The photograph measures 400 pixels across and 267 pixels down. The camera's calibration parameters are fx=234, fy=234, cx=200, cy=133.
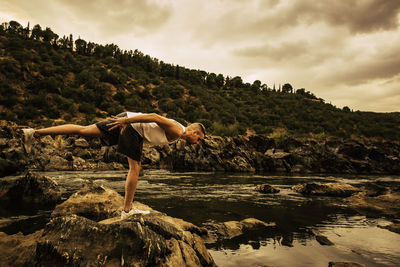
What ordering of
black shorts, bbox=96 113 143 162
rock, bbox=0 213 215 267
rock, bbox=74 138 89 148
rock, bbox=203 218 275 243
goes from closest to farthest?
rock, bbox=0 213 215 267, black shorts, bbox=96 113 143 162, rock, bbox=203 218 275 243, rock, bbox=74 138 89 148

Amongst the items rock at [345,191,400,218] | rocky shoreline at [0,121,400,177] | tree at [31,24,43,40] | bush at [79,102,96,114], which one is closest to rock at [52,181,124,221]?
rock at [345,191,400,218]

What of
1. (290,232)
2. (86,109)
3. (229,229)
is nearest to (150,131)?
(229,229)

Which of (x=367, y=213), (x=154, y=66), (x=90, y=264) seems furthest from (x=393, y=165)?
(x=154, y=66)

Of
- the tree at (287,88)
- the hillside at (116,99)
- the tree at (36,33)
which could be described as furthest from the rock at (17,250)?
the tree at (287,88)

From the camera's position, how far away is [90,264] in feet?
7.29

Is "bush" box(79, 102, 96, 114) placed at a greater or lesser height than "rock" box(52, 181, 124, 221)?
greater

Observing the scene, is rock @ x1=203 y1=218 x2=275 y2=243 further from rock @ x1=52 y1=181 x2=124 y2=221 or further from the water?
rock @ x1=52 y1=181 x2=124 y2=221

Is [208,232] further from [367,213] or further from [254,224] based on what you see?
[367,213]

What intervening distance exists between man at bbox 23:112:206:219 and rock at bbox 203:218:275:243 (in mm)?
1592

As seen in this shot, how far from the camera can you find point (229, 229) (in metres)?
4.71

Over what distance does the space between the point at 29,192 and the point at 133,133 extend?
5453 millimetres

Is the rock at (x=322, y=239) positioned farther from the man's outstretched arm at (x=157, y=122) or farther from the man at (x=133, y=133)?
the man's outstretched arm at (x=157, y=122)

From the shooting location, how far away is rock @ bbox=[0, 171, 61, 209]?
22.2 ft

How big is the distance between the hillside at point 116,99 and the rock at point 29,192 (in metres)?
27.7
